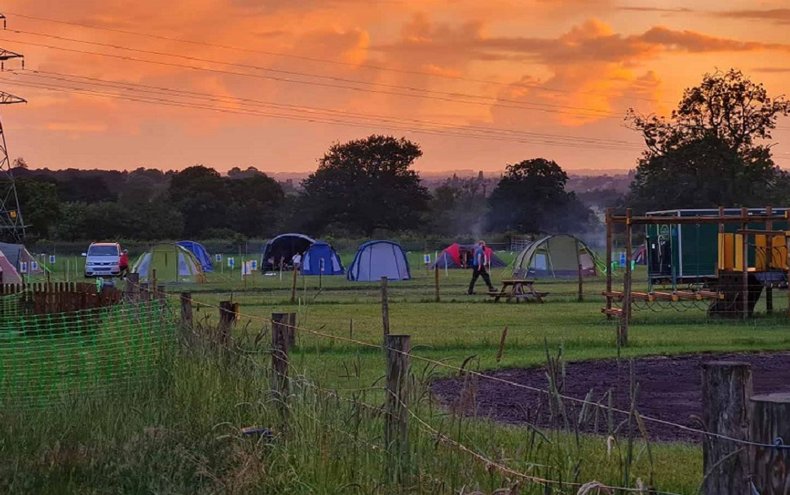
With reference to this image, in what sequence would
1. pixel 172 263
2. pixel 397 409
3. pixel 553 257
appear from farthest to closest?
pixel 553 257 < pixel 172 263 < pixel 397 409

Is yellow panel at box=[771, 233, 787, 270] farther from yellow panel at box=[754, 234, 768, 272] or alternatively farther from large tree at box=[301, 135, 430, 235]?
large tree at box=[301, 135, 430, 235]

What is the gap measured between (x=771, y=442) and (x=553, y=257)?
51.8 m

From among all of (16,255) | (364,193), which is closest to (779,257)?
(16,255)

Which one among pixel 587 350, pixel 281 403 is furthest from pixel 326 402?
pixel 587 350

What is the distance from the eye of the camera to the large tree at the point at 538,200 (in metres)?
116

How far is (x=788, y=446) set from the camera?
13.7ft

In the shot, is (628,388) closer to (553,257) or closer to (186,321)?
(186,321)

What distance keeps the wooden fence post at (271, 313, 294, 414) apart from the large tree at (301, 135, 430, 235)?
10280 centimetres

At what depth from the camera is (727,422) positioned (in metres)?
4.56

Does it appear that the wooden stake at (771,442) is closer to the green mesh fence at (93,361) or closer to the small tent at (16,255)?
the green mesh fence at (93,361)

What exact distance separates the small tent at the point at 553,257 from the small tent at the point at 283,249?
12404 mm

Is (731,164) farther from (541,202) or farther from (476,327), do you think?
(476,327)

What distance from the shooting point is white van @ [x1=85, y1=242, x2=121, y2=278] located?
53031 millimetres

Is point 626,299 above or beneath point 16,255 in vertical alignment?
beneath
